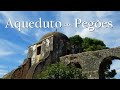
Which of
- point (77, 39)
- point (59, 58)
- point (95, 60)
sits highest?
point (77, 39)

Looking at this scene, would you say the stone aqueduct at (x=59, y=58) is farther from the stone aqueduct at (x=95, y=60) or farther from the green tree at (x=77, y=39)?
the green tree at (x=77, y=39)

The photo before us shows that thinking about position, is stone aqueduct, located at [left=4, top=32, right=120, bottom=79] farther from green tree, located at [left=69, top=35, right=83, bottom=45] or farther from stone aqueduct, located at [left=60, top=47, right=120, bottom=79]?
green tree, located at [left=69, top=35, right=83, bottom=45]

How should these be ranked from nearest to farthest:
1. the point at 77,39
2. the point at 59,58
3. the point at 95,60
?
the point at 95,60, the point at 59,58, the point at 77,39

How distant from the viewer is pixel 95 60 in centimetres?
2020

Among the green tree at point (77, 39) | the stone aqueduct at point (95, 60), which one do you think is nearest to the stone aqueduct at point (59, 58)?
the stone aqueduct at point (95, 60)

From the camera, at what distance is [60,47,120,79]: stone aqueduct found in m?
19.6

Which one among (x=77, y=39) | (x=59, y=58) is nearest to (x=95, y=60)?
(x=59, y=58)

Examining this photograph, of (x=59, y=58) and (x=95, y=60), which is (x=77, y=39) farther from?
(x=95, y=60)

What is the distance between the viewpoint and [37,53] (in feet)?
79.6

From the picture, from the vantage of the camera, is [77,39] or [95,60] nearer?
[95,60]

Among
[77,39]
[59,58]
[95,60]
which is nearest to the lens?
[95,60]

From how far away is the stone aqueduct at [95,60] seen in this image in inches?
772
